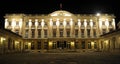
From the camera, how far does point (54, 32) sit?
5566 centimetres

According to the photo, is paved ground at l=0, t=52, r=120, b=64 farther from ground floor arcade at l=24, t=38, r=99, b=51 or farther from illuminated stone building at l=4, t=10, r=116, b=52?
illuminated stone building at l=4, t=10, r=116, b=52

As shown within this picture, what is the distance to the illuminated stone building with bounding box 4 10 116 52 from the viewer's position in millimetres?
54594

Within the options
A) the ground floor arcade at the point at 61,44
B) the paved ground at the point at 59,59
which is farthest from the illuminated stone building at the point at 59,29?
the paved ground at the point at 59,59

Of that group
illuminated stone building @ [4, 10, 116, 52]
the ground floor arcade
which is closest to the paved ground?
the ground floor arcade

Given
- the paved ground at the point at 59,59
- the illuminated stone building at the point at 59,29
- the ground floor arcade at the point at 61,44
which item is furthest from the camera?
the illuminated stone building at the point at 59,29

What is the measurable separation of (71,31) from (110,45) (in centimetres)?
1535

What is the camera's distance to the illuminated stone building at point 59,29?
5459 cm

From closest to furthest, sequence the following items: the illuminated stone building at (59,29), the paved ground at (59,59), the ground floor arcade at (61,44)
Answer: the paved ground at (59,59) < the ground floor arcade at (61,44) < the illuminated stone building at (59,29)

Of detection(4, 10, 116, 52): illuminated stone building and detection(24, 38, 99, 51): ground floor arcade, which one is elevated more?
detection(4, 10, 116, 52): illuminated stone building

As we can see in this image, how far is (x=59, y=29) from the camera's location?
183ft

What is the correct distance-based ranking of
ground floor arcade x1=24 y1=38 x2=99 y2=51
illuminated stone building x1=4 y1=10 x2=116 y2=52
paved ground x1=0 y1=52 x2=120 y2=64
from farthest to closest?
illuminated stone building x1=4 y1=10 x2=116 y2=52, ground floor arcade x1=24 y1=38 x2=99 y2=51, paved ground x1=0 y1=52 x2=120 y2=64

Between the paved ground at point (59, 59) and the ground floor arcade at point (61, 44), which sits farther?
the ground floor arcade at point (61, 44)

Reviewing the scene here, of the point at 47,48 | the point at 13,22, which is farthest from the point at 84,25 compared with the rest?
the point at 13,22

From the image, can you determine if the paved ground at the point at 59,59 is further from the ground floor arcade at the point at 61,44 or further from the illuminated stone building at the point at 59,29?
the illuminated stone building at the point at 59,29
